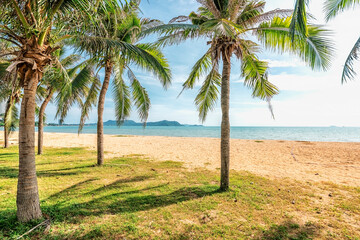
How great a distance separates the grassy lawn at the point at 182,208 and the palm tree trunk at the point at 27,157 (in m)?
0.28

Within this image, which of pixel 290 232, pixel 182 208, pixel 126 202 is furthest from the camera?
pixel 126 202

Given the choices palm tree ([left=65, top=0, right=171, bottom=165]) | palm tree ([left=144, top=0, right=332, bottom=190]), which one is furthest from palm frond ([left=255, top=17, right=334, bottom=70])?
palm tree ([left=65, top=0, right=171, bottom=165])

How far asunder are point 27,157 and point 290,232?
16.9 ft

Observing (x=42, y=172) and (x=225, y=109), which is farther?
(x=42, y=172)

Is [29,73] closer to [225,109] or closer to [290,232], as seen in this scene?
[225,109]

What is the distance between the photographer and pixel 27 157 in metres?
3.20

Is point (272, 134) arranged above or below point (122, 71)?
below

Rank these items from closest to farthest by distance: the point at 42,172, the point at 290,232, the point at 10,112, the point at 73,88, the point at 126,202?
the point at 290,232
the point at 126,202
the point at 73,88
the point at 42,172
the point at 10,112

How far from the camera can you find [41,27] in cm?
322

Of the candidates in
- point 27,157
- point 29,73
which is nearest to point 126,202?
point 27,157

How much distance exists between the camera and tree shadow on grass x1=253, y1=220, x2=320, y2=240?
10.3ft

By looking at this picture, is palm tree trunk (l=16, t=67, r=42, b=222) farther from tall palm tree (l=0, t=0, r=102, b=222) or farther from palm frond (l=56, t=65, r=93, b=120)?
palm frond (l=56, t=65, r=93, b=120)

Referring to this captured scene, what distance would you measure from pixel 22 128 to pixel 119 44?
265 centimetres

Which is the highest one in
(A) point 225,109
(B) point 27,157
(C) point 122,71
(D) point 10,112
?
(C) point 122,71
